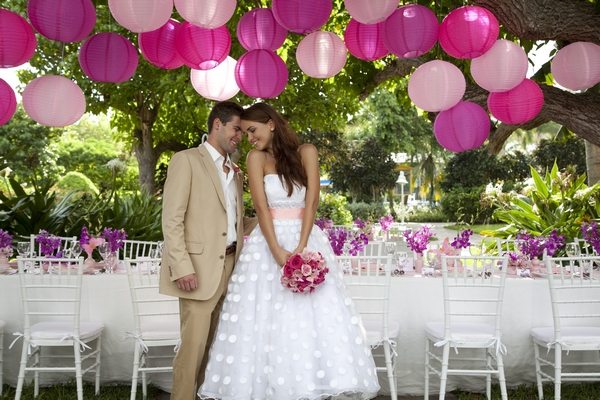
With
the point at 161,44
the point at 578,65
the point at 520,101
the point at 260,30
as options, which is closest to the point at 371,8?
the point at 260,30

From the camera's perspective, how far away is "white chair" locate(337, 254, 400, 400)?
13.0 ft

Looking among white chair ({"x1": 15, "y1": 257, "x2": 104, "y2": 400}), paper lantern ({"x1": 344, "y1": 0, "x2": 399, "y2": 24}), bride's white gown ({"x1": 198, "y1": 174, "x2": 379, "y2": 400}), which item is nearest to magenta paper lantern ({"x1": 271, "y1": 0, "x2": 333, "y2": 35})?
paper lantern ({"x1": 344, "y1": 0, "x2": 399, "y2": 24})

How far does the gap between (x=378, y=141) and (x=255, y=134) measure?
2718 cm

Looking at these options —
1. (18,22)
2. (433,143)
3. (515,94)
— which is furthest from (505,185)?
(18,22)

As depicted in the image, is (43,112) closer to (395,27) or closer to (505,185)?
(395,27)

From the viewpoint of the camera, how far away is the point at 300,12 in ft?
13.9

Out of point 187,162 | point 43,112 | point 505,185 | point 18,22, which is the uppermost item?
point 505,185

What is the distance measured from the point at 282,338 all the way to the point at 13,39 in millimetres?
2727

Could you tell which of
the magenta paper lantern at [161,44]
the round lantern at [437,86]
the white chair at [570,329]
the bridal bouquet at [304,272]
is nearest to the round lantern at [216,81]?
the magenta paper lantern at [161,44]

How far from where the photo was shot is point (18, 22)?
4266 mm

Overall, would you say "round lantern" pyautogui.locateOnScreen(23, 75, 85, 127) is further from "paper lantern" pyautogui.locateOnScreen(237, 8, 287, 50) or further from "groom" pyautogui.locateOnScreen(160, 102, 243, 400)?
"groom" pyautogui.locateOnScreen(160, 102, 243, 400)

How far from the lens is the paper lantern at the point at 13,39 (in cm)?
420

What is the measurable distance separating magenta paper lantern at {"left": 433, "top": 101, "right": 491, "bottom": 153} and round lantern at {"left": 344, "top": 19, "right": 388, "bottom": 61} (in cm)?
78

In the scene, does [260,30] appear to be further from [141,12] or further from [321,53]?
[141,12]
